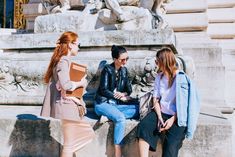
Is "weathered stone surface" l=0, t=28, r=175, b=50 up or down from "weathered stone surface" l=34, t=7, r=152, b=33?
down

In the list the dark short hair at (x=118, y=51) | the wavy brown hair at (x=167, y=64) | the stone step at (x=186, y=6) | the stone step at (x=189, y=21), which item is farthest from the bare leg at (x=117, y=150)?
the stone step at (x=186, y=6)

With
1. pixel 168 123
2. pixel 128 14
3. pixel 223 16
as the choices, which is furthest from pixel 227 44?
pixel 168 123

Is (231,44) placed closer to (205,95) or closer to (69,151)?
(205,95)

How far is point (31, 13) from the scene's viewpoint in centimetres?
1049

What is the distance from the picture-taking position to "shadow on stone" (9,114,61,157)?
4.55 metres

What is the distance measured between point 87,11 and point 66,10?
0.65 metres

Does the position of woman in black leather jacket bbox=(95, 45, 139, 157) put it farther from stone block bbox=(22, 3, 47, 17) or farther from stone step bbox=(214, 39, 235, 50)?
stone block bbox=(22, 3, 47, 17)

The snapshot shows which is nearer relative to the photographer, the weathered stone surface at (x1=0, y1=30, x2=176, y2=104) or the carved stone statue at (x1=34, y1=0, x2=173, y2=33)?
the weathered stone surface at (x1=0, y1=30, x2=176, y2=104)

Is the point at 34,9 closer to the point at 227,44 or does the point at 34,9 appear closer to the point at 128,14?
the point at 128,14

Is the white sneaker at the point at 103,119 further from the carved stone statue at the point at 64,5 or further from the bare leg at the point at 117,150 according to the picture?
the carved stone statue at the point at 64,5

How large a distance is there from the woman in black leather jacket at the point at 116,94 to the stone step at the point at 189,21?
14.9 ft

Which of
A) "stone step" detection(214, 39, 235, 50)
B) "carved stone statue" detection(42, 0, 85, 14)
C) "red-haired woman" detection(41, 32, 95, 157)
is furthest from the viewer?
"stone step" detection(214, 39, 235, 50)

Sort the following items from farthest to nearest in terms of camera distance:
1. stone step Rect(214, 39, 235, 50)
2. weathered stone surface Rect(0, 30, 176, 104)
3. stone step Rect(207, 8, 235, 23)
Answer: stone step Rect(207, 8, 235, 23) < stone step Rect(214, 39, 235, 50) < weathered stone surface Rect(0, 30, 176, 104)

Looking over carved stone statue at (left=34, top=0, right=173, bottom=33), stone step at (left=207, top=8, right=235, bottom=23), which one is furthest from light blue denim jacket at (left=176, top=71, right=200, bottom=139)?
stone step at (left=207, top=8, right=235, bottom=23)
